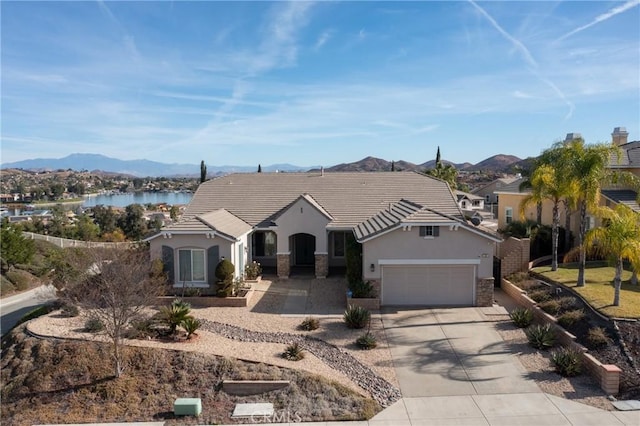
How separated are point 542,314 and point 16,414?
18.9 meters

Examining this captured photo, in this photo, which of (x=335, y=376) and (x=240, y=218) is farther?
(x=240, y=218)

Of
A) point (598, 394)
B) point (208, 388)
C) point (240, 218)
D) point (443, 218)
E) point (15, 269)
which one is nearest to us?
point (598, 394)

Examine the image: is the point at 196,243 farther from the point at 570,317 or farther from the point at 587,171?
the point at 587,171

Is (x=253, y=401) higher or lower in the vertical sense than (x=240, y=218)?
lower

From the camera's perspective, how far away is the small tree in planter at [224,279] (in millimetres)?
21641

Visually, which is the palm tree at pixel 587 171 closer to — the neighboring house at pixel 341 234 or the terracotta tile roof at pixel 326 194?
the neighboring house at pixel 341 234

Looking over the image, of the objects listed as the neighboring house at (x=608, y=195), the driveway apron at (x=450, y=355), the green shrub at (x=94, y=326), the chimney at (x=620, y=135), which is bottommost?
the driveway apron at (x=450, y=355)

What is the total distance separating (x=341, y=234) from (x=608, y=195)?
1564 centimetres

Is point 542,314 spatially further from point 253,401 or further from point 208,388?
point 208,388

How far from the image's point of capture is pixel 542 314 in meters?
18.2

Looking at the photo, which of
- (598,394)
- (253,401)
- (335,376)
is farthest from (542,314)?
(253,401)

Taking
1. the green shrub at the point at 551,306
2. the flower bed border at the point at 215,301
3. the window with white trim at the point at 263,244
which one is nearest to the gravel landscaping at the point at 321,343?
the flower bed border at the point at 215,301

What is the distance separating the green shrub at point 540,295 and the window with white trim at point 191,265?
15658 mm

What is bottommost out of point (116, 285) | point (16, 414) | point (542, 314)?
point (16, 414)
